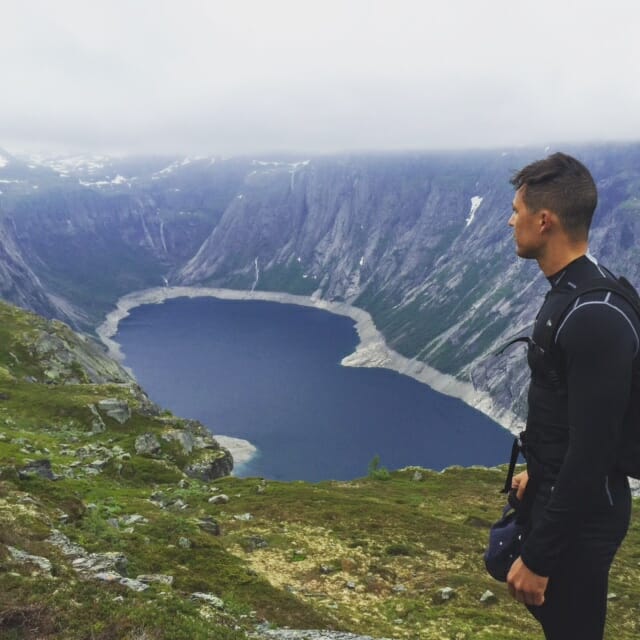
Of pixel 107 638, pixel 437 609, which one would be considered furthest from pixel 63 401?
pixel 107 638

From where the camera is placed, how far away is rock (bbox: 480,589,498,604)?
76.0 ft

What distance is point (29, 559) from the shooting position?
14.4 m

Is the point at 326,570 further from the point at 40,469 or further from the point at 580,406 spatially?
the point at 580,406

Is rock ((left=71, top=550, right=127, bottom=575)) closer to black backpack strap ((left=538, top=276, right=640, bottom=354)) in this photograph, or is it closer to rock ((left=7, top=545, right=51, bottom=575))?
rock ((left=7, top=545, right=51, bottom=575))

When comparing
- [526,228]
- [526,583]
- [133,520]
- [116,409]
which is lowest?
[116,409]

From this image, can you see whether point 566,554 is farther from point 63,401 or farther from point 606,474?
point 63,401

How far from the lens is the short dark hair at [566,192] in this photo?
671 centimetres

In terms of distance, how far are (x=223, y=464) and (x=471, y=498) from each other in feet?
105

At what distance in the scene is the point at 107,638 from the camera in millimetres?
10273

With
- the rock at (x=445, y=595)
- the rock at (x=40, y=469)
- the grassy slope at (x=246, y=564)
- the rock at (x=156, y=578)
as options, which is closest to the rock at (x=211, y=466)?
the grassy slope at (x=246, y=564)

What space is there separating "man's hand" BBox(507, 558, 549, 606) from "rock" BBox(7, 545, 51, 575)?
11.5m

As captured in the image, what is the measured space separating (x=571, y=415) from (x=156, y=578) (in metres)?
15.2

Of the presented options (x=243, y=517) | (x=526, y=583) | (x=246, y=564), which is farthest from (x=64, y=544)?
(x=243, y=517)

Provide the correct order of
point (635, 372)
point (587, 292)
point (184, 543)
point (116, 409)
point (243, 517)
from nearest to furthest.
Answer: point (635, 372)
point (587, 292)
point (184, 543)
point (243, 517)
point (116, 409)
